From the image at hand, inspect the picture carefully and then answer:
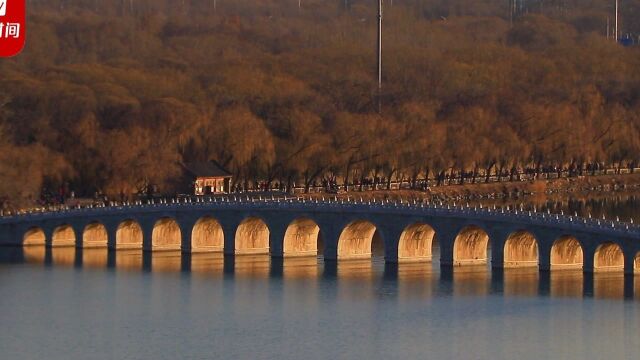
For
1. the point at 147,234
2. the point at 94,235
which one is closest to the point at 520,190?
the point at 94,235

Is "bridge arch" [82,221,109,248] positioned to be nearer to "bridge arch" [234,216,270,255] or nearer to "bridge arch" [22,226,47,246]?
"bridge arch" [22,226,47,246]

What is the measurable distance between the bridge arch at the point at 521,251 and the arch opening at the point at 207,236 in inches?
736

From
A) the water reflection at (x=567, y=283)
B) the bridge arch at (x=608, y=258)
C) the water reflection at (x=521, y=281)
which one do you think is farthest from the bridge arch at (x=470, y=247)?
the bridge arch at (x=608, y=258)

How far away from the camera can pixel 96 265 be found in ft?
398

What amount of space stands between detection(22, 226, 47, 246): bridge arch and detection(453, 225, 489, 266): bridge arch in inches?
1010

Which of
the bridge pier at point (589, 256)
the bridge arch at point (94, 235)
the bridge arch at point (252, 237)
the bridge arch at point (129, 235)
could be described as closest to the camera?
the bridge pier at point (589, 256)

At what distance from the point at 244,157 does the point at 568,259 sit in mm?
52126

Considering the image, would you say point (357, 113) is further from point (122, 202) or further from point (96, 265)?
point (96, 265)

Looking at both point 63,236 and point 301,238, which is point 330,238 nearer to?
point 301,238

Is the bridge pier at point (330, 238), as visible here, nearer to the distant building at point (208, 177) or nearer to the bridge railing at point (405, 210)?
the bridge railing at point (405, 210)

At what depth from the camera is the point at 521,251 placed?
115 m

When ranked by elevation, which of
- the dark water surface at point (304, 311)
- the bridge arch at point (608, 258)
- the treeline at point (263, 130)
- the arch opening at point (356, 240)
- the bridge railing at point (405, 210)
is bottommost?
the dark water surface at point (304, 311)

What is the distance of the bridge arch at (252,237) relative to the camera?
12425 cm

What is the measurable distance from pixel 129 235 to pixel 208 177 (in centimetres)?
2748
